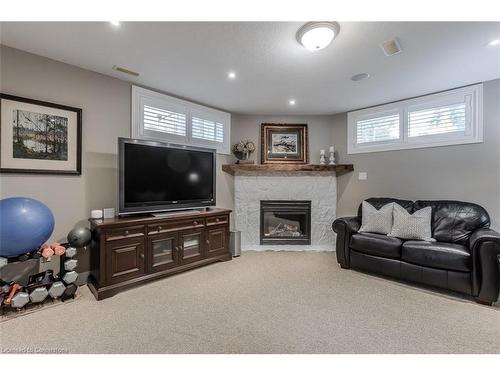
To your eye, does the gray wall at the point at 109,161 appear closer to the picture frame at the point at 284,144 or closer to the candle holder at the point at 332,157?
the candle holder at the point at 332,157

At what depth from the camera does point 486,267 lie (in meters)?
2.24

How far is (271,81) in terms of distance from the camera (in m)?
3.00

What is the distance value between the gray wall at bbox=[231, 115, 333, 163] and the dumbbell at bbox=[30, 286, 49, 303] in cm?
337

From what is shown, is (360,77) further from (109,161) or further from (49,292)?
(49,292)

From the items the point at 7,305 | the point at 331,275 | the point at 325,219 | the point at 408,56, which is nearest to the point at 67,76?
the point at 7,305

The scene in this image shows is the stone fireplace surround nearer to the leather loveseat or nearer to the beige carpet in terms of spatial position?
the leather loveseat

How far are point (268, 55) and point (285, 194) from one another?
8.13ft

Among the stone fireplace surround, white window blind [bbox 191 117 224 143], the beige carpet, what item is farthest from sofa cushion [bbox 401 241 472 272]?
white window blind [bbox 191 117 224 143]

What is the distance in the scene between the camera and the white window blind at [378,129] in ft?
12.3

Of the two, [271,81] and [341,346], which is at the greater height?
[271,81]

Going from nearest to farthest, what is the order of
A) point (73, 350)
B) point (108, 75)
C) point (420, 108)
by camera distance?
1. point (73, 350)
2. point (108, 75)
3. point (420, 108)

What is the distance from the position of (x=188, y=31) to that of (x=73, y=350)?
2.61m
